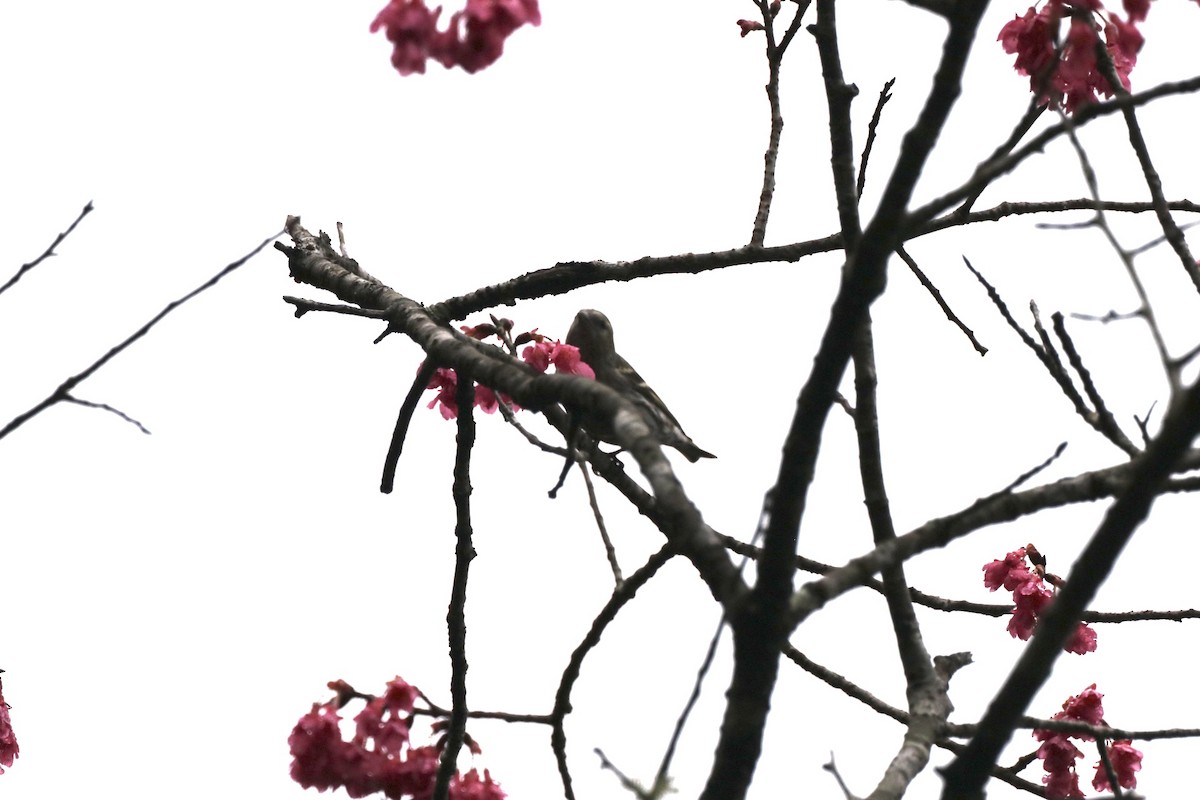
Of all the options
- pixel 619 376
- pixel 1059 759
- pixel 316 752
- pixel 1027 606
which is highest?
pixel 619 376

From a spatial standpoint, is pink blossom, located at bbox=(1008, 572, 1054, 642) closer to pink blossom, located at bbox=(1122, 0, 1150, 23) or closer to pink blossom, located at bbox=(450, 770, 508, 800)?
pink blossom, located at bbox=(450, 770, 508, 800)

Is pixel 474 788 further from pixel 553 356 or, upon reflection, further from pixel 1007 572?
pixel 1007 572

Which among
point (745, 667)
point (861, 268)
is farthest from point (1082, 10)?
point (745, 667)

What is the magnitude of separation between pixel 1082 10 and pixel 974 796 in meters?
1.91

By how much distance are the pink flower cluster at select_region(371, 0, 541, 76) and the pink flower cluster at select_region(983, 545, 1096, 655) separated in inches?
149

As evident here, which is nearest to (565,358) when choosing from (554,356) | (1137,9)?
(554,356)

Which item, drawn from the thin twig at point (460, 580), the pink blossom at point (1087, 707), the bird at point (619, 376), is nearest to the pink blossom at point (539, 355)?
the thin twig at point (460, 580)

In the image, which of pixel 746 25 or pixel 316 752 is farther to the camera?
pixel 746 25

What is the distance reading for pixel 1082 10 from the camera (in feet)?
9.66

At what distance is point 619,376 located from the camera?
6.89 meters

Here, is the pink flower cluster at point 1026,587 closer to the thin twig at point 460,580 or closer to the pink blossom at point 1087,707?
the pink blossom at point 1087,707

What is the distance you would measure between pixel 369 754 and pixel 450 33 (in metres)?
1.93

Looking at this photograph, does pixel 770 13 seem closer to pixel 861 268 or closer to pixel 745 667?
pixel 861 268

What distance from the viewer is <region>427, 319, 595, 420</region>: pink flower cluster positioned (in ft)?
15.0
